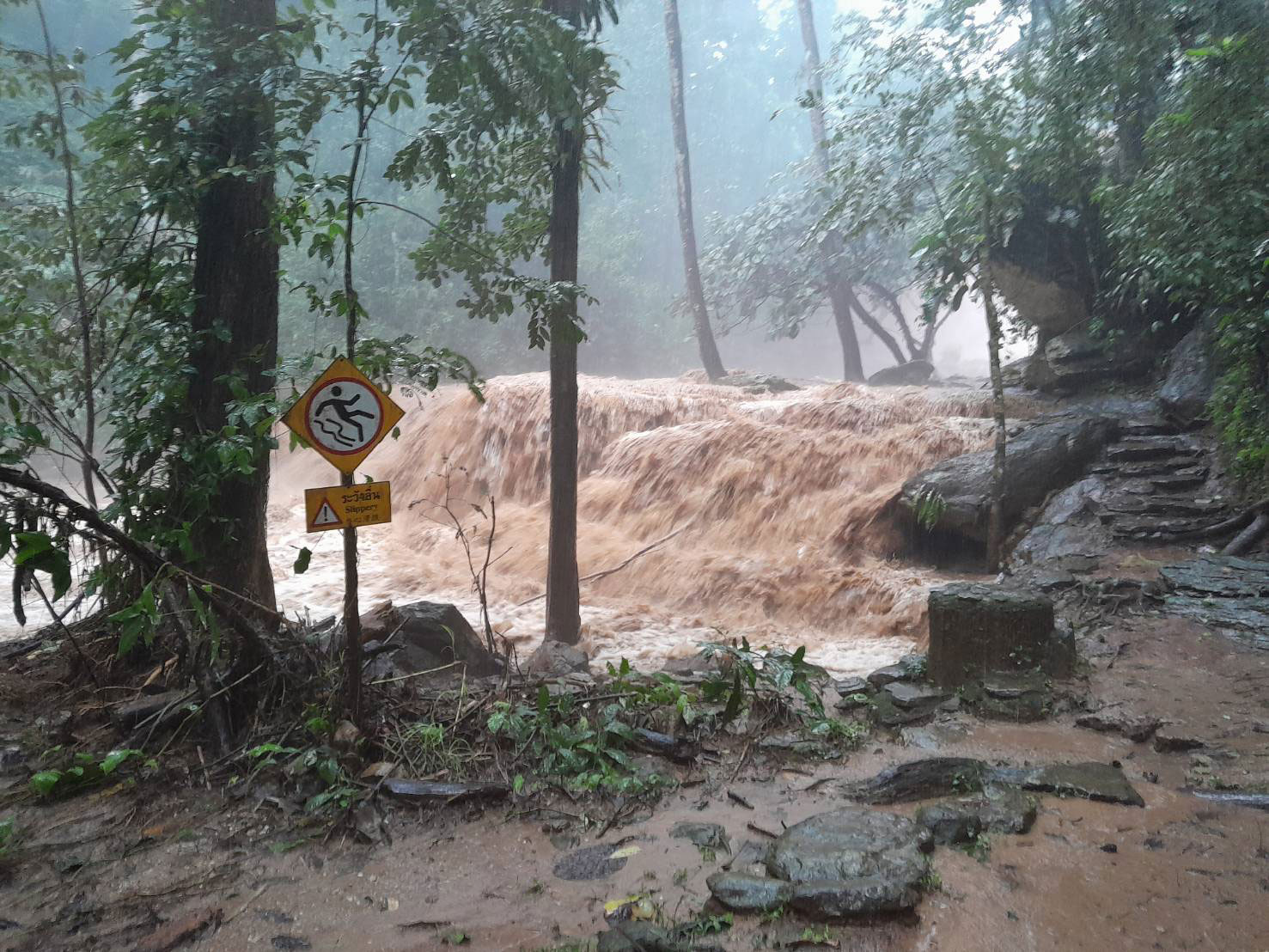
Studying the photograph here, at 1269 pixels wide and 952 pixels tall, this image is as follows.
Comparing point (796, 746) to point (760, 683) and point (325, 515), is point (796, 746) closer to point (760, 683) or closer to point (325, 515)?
point (760, 683)

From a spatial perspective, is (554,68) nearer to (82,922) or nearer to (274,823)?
(274,823)

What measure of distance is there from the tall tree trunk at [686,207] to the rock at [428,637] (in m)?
11.7

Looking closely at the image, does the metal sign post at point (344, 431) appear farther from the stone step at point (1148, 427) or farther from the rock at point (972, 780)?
the stone step at point (1148, 427)

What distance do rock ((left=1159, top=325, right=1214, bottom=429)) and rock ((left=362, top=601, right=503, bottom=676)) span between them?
7.75 m

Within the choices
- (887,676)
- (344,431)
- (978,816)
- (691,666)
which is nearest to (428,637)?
(691,666)

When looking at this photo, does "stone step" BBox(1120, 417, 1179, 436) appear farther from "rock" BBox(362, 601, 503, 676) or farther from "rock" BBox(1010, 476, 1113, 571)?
"rock" BBox(362, 601, 503, 676)

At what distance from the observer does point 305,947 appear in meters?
2.79

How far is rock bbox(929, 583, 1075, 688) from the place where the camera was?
522 cm

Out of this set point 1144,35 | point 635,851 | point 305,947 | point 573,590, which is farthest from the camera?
point 1144,35

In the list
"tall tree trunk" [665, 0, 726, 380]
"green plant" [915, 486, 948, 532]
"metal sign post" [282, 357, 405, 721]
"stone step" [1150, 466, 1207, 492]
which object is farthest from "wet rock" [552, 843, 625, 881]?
"tall tree trunk" [665, 0, 726, 380]

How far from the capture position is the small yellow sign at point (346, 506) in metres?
3.60

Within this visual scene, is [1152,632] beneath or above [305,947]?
above

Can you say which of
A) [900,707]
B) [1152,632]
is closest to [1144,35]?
[1152,632]

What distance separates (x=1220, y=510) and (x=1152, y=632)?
2530mm
